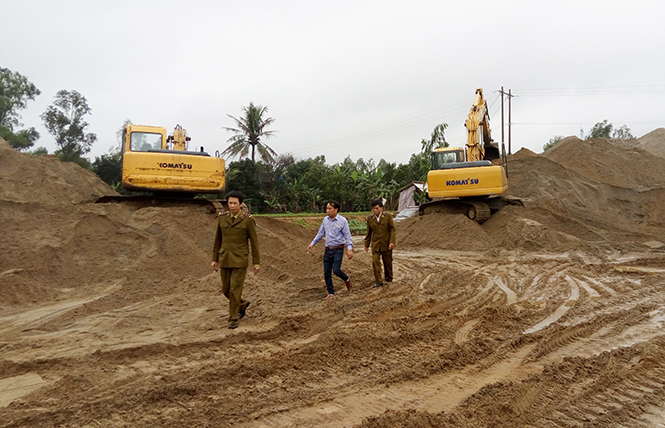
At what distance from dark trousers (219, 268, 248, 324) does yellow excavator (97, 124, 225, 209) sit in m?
7.27

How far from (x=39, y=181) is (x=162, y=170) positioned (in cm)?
394

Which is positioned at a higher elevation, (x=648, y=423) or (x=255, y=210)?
(x=255, y=210)

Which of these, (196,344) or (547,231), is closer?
(196,344)

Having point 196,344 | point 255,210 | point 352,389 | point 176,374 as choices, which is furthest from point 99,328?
point 255,210

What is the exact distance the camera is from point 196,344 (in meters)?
4.75

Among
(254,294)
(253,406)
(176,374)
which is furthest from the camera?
(254,294)

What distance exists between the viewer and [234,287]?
5594mm

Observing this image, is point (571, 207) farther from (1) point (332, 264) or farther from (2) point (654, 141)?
(2) point (654, 141)

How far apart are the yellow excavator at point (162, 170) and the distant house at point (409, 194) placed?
19.1 m

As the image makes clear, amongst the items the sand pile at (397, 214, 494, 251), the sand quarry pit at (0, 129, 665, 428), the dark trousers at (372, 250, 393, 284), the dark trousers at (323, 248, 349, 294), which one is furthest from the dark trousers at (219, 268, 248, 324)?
the sand pile at (397, 214, 494, 251)

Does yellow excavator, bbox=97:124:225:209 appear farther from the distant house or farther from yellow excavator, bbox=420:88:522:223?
the distant house

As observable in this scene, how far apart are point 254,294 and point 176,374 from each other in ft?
10.8

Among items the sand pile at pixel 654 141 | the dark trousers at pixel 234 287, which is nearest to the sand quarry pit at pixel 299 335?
the dark trousers at pixel 234 287

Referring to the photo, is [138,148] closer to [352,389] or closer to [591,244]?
[352,389]
